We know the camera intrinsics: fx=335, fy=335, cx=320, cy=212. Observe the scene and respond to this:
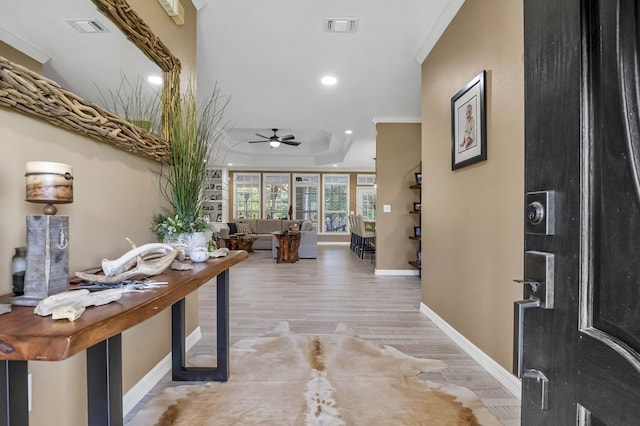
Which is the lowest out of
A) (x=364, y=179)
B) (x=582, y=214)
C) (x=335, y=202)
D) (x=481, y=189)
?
(x=582, y=214)

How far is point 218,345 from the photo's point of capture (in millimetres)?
2045

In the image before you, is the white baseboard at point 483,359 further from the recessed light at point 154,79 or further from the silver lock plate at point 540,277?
the recessed light at point 154,79

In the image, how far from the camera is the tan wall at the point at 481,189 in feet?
6.31

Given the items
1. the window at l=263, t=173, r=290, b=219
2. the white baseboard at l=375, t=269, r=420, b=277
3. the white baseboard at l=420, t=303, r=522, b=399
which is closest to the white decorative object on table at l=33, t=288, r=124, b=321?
the white baseboard at l=420, t=303, r=522, b=399

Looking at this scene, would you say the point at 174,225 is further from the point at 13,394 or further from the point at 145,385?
the point at 13,394

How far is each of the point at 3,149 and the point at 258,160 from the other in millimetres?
9241

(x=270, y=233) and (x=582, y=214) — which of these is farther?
(x=270, y=233)

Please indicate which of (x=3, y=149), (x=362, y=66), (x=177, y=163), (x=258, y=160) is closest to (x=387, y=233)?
(x=362, y=66)

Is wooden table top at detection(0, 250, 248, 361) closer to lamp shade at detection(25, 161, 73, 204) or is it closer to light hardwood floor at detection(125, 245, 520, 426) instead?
lamp shade at detection(25, 161, 73, 204)

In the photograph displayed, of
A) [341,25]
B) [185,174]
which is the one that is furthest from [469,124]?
[185,174]

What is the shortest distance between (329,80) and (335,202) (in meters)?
7.60

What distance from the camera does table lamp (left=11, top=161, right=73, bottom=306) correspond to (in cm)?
94

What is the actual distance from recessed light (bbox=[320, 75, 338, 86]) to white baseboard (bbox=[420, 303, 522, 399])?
2.88m

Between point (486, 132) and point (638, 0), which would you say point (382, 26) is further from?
point (638, 0)
